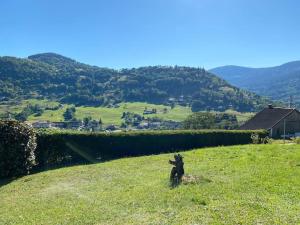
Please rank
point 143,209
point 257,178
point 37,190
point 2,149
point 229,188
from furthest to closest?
point 2,149 → point 37,190 → point 257,178 → point 229,188 → point 143,209

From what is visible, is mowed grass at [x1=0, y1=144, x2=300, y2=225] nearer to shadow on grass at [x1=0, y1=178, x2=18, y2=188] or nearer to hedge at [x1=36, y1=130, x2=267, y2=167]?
shadow on grass at [x1=0, y1=178, x2=18, y2=188]

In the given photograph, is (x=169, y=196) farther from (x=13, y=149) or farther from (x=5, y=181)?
(x=13, y=149)

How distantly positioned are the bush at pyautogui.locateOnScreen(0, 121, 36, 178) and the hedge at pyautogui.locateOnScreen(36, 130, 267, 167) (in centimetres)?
372

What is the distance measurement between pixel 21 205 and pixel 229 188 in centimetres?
986

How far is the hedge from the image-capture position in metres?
38.2

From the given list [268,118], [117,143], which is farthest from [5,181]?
[268,118]

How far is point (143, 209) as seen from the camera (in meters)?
16.2

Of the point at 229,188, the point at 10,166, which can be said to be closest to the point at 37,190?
the point at 10,166

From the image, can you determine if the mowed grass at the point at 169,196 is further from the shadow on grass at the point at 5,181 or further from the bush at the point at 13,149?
the bush at the point at 13,149

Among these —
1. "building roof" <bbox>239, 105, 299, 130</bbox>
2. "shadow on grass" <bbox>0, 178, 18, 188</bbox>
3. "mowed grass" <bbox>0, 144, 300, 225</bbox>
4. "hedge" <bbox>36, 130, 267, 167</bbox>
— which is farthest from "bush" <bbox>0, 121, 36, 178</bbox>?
"building roof" <bbox>239, 105, 299, 130</bbox>

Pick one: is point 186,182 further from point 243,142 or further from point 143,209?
point 243,142

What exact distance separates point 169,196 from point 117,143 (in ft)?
82.1

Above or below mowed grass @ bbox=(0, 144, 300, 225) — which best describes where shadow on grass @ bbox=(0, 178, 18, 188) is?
below

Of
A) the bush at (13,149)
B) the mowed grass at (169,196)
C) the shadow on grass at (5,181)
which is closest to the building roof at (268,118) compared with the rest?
the mowed grass at (169,196)
